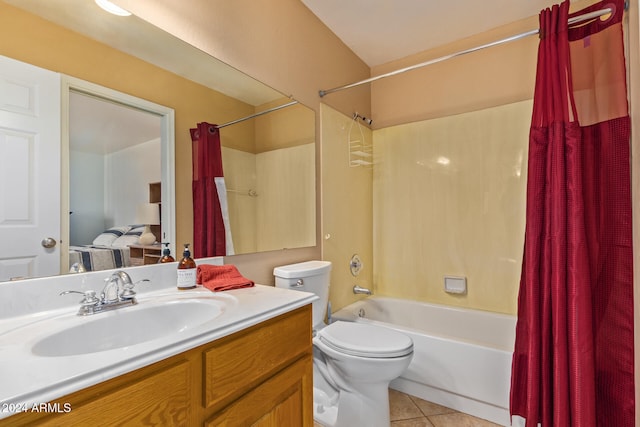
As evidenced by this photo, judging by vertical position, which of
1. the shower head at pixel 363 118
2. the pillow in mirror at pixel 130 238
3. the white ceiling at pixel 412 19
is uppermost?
the white ceiling at pixel 412 19

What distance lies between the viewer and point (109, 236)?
3.47 ft

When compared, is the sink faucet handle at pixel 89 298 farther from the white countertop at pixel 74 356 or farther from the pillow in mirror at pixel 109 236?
the pillow in mirror at pixel 109 236

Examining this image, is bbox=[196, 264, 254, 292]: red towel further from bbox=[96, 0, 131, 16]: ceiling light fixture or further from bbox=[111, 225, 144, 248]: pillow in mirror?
bbox=[96, 0, 131, 16]: ceiling light fixture

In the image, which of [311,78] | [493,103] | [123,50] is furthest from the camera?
[493,103]

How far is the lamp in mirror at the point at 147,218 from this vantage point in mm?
1149

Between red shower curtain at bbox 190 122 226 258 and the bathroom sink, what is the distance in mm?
355

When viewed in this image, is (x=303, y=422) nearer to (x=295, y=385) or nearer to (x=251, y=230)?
→ (x=295, y=385)

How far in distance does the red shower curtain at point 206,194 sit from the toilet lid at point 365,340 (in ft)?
2.27

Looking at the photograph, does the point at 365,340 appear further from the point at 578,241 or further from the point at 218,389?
the point at 578,241

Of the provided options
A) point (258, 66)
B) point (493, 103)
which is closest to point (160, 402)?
point (258, 66)

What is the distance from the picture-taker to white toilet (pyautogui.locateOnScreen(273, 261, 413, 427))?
141 cm

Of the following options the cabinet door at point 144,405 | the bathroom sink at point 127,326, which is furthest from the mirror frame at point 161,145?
the cabinet door at point 144,405

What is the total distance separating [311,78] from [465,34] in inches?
50.7

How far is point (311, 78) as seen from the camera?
2.06 meters
